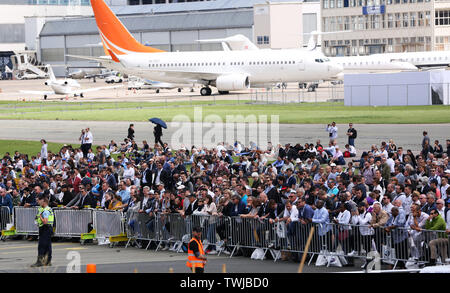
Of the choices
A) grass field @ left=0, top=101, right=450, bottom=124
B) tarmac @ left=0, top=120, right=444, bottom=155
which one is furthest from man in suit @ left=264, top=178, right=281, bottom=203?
grass field @ left=0, top=101, right=450, bottom=124

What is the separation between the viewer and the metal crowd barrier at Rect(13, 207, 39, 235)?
73.4 feet

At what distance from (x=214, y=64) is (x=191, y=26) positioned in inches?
2154

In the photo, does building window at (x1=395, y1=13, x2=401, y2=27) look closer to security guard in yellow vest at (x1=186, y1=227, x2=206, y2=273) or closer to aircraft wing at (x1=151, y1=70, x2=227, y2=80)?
aircraft wing at (x1=151, y1=70, x2=227, y2=80)

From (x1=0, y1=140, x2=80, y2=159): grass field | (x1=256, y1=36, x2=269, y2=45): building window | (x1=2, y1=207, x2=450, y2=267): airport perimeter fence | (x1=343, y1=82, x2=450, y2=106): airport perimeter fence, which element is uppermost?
(x1=256, y1=36, x2=269, y2=45): building window

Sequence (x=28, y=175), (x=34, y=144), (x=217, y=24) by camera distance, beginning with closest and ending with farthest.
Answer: (x=28, y=175) < (x=34, y=144) < (x=217, y=24)

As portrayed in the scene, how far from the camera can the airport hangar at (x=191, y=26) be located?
11194 centimetres

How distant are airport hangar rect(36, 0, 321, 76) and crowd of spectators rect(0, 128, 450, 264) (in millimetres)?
80957

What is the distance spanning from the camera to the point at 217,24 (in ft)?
412

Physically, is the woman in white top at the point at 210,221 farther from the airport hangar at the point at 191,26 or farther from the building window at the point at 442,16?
the building window at the point at 442,16

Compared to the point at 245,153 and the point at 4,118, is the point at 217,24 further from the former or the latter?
the point at 245,153

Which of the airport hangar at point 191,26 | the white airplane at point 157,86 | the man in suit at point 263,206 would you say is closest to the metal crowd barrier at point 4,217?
the man in suit at point 263,206

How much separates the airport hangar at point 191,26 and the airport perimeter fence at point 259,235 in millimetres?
87826
